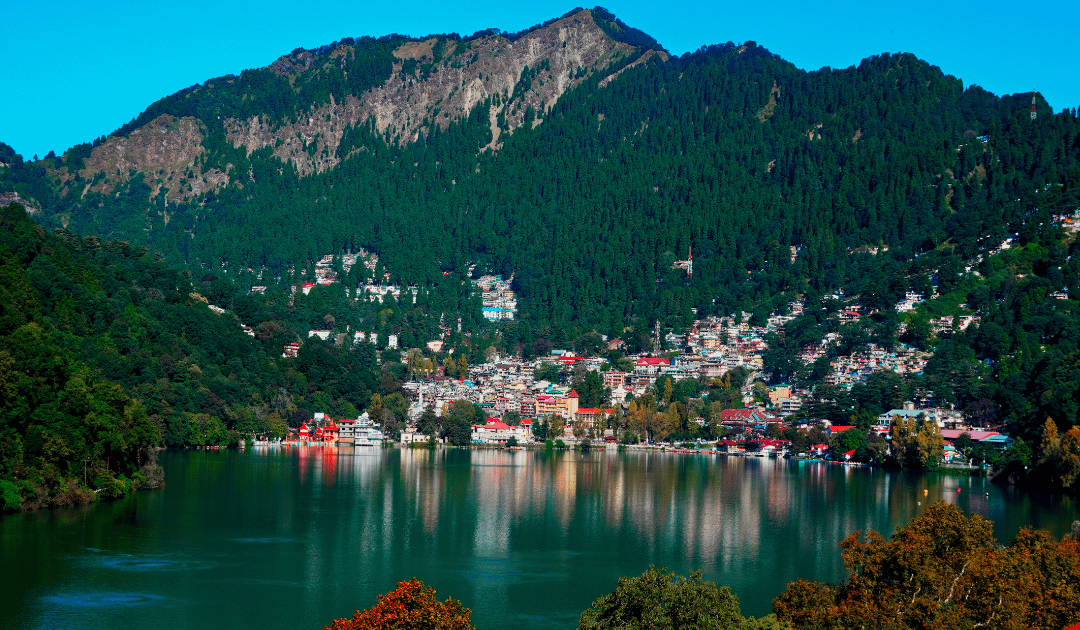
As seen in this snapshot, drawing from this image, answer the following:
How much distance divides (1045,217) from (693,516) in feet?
310

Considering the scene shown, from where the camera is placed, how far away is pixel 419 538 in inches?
1779

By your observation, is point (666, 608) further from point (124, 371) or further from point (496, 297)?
point (496, 297)

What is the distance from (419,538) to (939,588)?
2460 centimetres

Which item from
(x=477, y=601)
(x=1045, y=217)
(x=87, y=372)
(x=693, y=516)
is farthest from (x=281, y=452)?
(x=1045, y=217)

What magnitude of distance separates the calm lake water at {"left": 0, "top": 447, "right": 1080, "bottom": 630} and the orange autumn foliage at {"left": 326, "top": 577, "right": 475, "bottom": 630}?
36.8 feet

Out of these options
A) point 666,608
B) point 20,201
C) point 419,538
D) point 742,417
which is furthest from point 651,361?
point 666,608

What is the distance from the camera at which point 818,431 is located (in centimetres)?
10650

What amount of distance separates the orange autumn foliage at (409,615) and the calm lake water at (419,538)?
11217 mm

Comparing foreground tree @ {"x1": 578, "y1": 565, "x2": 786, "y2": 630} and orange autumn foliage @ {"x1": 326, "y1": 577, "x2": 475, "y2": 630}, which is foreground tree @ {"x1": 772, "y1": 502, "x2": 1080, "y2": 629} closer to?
foreground tree @ {"x1": 578, "y1": 565, "x2": 786, "y2": 630}

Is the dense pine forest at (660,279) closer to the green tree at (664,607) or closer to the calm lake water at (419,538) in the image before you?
the calm lake water at (419,538)

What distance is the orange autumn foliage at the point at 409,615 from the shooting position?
66.1ft

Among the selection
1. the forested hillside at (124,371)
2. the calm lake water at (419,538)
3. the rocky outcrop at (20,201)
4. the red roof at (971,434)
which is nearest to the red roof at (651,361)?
the forested hillside at (124,371)

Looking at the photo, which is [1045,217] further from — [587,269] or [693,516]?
[693,516]

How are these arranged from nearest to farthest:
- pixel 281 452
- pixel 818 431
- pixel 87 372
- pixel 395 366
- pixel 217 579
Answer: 1. pixel 217 579
2. pixel 87 372
3. pixel 281 452
4. pixel 818 431
5. pixel 395 366
